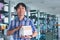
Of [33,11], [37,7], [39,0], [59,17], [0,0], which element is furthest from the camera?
[59,17]

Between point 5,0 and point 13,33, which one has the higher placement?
point 5,0

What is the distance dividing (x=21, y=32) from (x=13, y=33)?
6 centimetres

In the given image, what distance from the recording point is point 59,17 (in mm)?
14703

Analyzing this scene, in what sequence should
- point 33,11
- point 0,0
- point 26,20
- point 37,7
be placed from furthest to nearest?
point 37,7, point 33,11, point 0,0, point 26,20

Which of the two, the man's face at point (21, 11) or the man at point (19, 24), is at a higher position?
the man's face at point (21, 11)

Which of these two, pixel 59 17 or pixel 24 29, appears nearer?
pixel 24 29

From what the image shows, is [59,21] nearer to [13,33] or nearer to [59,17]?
[59,17]

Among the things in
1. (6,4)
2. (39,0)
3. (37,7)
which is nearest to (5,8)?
(6,4)

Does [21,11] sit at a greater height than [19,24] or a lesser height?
greater

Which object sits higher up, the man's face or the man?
the man's face

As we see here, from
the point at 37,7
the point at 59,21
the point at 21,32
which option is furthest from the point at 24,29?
the point at 59,21

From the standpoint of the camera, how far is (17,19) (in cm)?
133

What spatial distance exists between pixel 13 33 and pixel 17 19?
0.38ft

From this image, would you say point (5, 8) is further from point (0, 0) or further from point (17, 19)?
point (17, 19)
